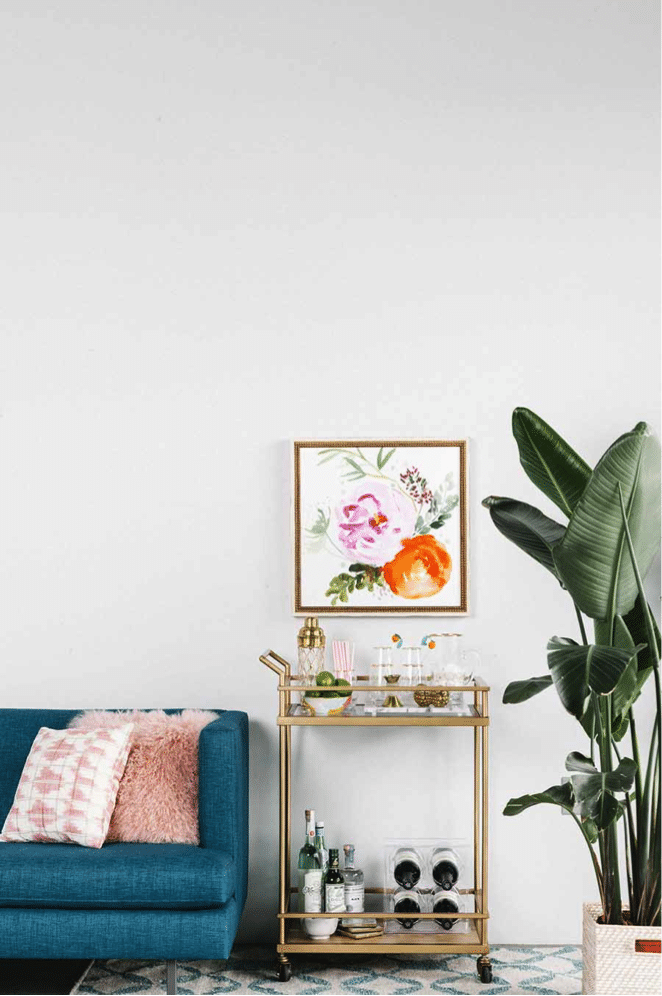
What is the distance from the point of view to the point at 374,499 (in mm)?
3631

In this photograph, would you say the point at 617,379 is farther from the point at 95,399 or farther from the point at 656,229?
the point at 95,399


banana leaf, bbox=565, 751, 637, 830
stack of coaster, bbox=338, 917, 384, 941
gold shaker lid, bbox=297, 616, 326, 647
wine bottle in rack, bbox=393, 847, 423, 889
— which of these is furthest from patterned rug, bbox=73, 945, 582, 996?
gold shaker lid, bbox=297, 616, 326, 647

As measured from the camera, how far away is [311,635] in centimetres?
344

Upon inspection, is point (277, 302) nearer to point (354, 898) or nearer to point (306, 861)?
point (306, 861)

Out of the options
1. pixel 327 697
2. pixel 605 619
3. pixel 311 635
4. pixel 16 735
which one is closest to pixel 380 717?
pixel 327 697

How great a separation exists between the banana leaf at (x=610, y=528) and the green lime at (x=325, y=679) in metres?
0.87

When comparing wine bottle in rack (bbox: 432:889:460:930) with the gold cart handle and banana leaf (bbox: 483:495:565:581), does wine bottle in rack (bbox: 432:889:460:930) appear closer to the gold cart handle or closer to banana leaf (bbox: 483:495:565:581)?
the gold cart handle

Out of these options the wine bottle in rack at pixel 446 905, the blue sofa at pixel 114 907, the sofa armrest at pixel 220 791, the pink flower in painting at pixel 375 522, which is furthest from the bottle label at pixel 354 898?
the pink flower in painting at pixel 375 522

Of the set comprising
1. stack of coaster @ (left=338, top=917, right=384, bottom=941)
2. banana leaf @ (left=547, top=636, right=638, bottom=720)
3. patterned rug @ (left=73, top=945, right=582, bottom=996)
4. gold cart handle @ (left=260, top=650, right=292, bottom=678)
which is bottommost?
patterned rug @ (left=73, top=945, right=582, bottom=996)

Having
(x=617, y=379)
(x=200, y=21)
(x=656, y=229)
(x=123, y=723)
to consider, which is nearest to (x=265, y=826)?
(x=123, y=723)

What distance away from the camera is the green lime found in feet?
10.9

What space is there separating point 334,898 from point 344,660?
746mm

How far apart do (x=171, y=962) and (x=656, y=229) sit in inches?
114

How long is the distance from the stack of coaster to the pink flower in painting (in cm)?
117
